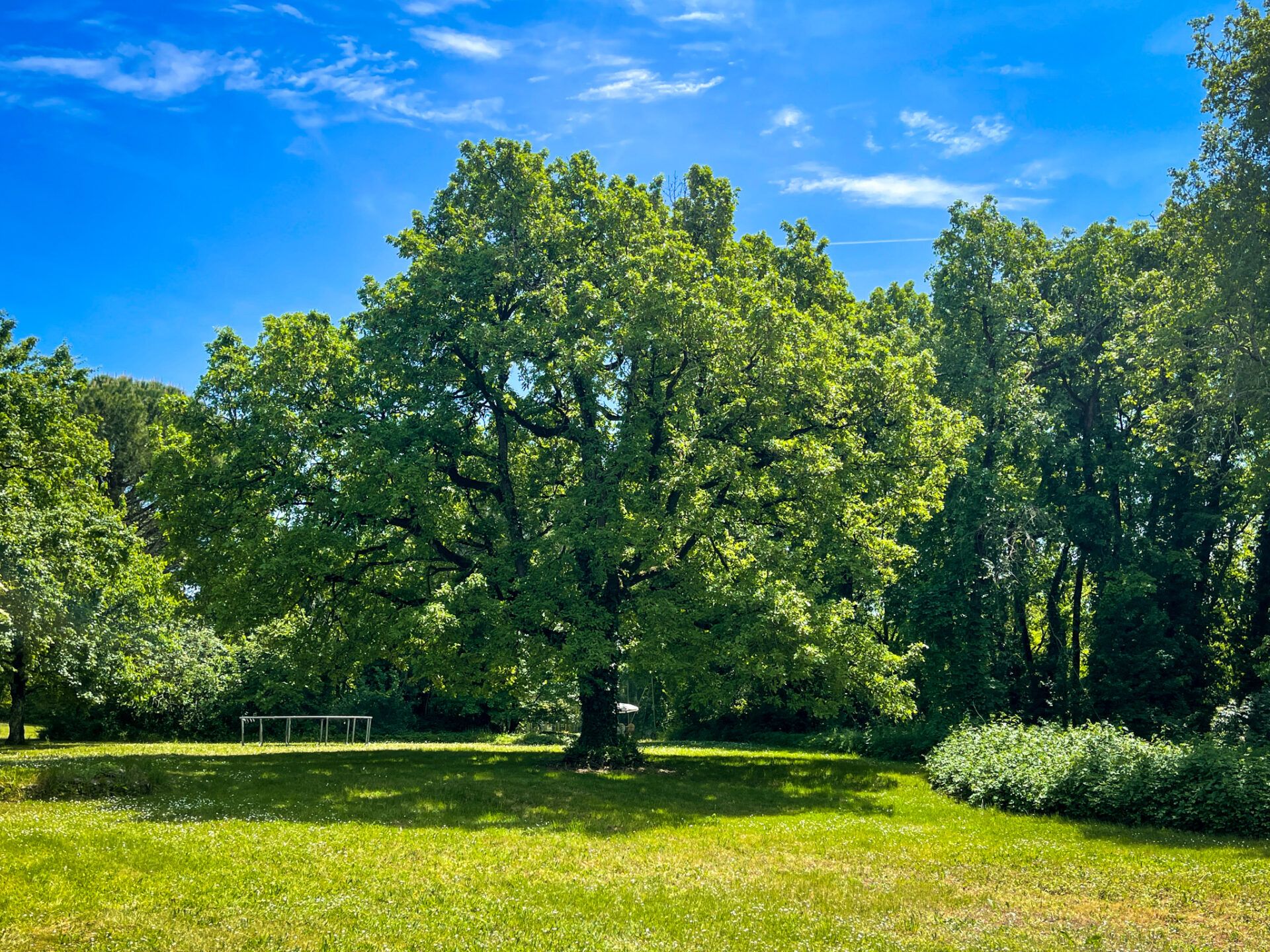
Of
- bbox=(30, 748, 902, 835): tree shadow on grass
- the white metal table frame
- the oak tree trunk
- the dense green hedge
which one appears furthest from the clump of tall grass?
the oak tree trunk

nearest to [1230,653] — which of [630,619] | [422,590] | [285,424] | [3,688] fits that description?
[630,619]

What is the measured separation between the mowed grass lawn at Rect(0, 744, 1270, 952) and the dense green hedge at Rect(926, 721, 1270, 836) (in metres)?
0.96

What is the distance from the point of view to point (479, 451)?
24.9 m

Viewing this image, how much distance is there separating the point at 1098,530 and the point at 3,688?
4907 centimetres

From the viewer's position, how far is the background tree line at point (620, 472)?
883 inches

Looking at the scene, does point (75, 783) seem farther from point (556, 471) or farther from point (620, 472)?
point (556, 471)

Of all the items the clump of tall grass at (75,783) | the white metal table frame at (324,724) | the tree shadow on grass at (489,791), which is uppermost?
the clump of tall grass at (75,783)

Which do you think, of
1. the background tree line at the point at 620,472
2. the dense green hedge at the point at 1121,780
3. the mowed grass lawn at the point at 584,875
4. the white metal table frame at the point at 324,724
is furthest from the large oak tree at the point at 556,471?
the white metal table frame at the point at 324,724

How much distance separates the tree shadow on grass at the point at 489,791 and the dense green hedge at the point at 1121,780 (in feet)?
Result: 8.50

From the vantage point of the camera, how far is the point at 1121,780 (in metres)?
16.3

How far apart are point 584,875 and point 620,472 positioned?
1354 centimetres

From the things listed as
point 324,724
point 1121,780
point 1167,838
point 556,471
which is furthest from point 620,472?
point 324,724

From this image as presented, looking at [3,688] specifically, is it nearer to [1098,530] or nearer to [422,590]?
[422,590]

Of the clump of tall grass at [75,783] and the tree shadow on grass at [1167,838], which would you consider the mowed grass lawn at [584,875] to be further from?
the clump of tall grass at [75,783]
